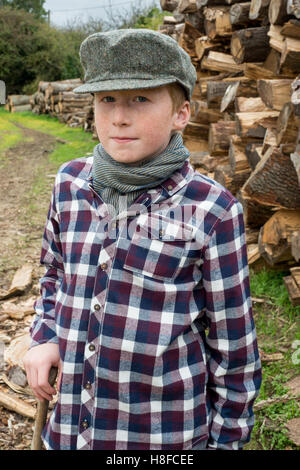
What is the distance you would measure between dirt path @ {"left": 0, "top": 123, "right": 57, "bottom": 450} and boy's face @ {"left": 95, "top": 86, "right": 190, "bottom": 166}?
1963 mm

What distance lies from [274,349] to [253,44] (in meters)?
2.78

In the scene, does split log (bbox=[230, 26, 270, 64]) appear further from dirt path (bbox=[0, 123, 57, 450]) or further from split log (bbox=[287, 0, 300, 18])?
dirt path (bbox=[0, 123, 57, 450])

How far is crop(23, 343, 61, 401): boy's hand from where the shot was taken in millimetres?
1479

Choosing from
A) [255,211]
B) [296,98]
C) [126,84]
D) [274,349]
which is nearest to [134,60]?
[126,84]

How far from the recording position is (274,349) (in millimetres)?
3143

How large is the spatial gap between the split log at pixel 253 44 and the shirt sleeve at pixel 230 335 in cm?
340

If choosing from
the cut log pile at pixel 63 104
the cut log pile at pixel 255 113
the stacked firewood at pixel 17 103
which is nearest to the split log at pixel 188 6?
the cut log pile at pixel 255 113

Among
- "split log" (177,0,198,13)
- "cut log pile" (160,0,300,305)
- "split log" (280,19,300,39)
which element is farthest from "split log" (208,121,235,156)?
"split log" (177,0,198,13)

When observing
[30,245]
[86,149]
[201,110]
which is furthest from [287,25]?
[86,149]

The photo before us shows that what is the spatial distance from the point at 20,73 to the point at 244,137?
963 inches

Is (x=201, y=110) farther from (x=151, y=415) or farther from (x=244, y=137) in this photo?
(x=151, y=415)

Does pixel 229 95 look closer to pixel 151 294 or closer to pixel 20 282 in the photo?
pixel 20 282

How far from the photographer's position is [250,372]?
1442 mm

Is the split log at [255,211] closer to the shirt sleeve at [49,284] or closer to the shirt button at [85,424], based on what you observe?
the shirt sleeve at [49,284]
